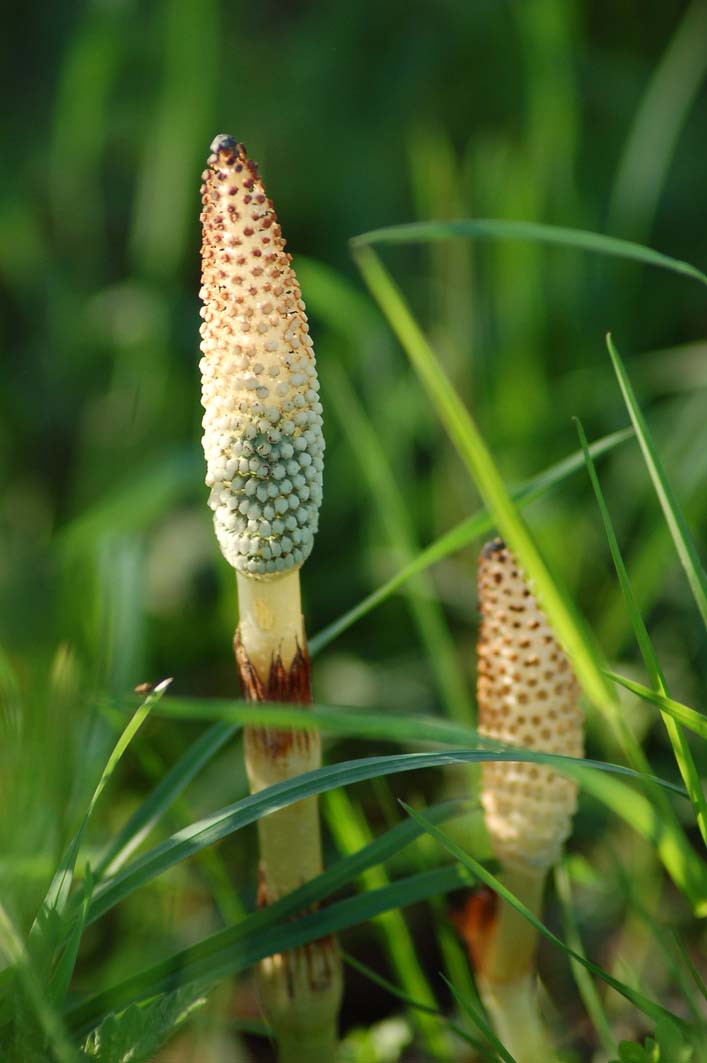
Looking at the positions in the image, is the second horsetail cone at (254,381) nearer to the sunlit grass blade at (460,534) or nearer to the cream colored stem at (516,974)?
the sunlit grass blade at (460,534)

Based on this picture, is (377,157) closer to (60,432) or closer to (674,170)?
(674,170)

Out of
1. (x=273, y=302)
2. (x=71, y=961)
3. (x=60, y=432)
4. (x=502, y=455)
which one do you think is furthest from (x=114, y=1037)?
(x=60, y=432)

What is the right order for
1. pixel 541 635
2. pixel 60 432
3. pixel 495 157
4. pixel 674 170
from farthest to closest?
1. pixel 674 170
2. pixel 60 432
3. pixel 495 157
4. pixel 541 635

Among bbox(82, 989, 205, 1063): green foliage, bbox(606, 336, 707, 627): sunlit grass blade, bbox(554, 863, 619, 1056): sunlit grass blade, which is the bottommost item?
bbox(554, 863, 619, 1056): sunlit grass blade

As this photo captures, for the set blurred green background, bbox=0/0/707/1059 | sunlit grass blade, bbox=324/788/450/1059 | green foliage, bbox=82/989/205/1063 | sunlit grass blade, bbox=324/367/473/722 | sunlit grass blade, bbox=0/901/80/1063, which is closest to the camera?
sunlit grass blade, bbox=0/901/80/1063

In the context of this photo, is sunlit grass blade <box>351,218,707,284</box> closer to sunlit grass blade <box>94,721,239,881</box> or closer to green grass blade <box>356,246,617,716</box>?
green grass blade <box>356,246,617,716</box>

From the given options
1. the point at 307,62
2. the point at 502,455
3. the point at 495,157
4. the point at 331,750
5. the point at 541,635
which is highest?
the point at 307,62

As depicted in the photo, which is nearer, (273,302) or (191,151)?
(273,302)

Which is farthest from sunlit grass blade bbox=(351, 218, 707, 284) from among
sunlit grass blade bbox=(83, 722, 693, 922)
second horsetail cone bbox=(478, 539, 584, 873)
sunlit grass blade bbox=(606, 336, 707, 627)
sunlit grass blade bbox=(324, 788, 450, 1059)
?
sunlit grass blade bbox=(324, 788, 450, 1059)
